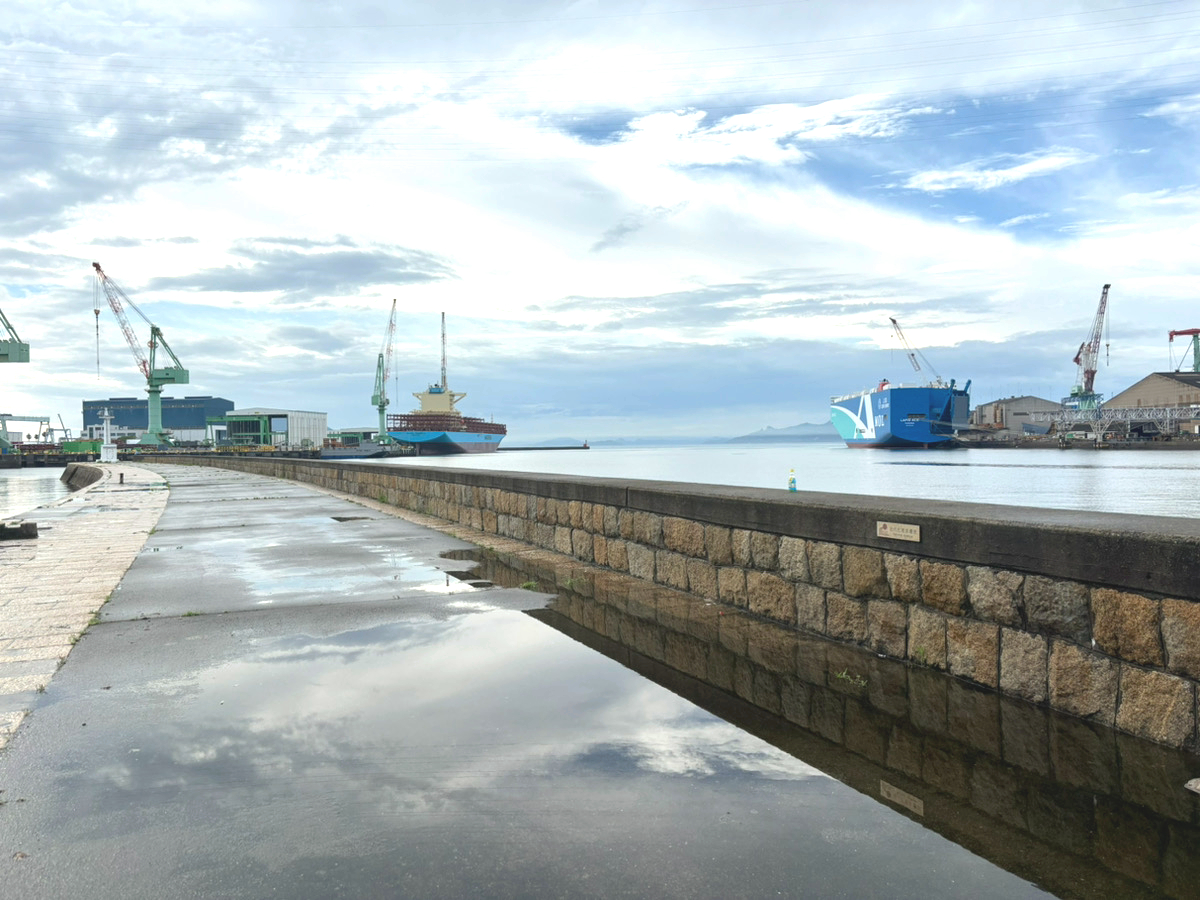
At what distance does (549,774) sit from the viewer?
348cm

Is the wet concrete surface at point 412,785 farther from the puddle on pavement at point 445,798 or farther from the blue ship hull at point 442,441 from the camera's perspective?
the blue ship hull at point 442,441

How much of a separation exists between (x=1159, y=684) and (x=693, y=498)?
403cm

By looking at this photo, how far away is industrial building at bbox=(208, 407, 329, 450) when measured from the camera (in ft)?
443

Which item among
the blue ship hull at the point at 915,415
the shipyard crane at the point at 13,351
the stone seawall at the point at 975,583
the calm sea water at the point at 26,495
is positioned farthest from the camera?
the blue ship hull at the point at 915,415

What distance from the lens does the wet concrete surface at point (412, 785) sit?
2658mm

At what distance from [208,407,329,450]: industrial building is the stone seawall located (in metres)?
129

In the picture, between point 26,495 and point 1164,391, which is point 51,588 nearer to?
point 26,495

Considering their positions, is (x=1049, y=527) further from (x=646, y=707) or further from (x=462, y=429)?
(x=462, y=429)

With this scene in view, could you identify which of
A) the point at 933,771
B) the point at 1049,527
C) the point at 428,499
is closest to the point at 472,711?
the point at 933,771

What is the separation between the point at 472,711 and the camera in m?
4.31

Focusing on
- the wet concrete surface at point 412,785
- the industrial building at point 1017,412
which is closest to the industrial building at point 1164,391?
the industrial building at point 1017,412

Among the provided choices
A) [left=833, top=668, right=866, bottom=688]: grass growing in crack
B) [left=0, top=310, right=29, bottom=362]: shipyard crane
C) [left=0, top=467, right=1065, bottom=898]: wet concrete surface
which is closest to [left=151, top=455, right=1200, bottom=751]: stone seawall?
[left=833, top=668, right=866, bottom=688]: grass growing in crack

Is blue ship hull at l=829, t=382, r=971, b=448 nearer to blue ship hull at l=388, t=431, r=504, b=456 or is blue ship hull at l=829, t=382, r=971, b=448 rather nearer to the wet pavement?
blue ship hull at l=388, t=431, r=504, b=456

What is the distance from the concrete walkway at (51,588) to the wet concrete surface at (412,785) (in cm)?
18
